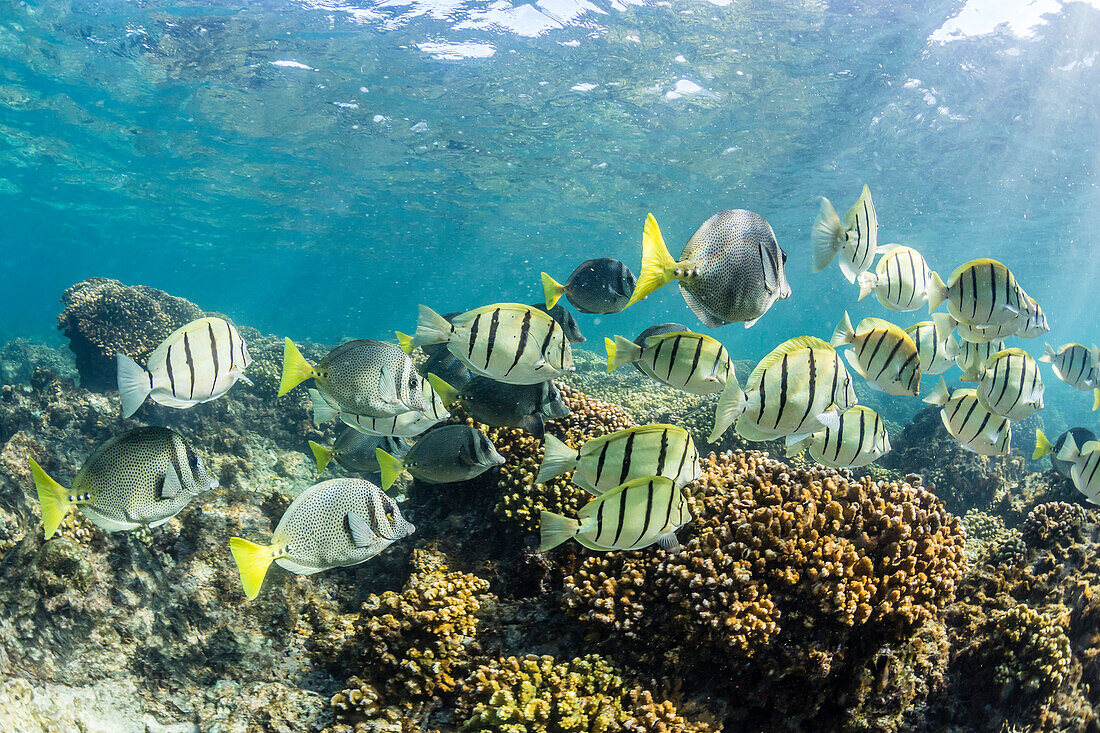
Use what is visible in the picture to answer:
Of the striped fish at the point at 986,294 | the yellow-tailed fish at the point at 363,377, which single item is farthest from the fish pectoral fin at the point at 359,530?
the striped fish at the point at 986,294

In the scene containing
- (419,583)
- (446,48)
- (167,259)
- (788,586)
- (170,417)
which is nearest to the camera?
(788,586)

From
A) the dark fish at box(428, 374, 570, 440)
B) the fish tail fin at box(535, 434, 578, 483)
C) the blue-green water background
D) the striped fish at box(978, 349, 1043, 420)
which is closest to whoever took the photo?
the fish tail fin at box(535, 434, 578, 483)

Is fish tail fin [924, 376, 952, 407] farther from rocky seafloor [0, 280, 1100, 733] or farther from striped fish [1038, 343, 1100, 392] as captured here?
striped fish [1038, 343, 1100, 392]

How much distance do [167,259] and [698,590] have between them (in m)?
81.2

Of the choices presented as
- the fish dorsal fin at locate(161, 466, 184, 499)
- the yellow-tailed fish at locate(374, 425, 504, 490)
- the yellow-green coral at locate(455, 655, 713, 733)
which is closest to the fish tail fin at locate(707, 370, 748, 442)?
the yellow-green coral at locate(455, 655, 713, 733)

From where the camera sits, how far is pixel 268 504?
510cm

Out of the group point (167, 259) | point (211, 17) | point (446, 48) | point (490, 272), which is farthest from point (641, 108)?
point (167, 259)

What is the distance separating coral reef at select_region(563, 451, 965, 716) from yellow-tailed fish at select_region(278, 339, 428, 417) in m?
1.88

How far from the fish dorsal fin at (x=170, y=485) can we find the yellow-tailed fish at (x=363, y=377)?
2.18 ft

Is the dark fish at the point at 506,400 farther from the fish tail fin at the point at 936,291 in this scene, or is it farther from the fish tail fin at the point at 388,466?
the fish tail fin at the point at 936,291

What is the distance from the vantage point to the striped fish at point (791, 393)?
260 cm

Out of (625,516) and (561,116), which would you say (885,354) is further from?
(561,116)

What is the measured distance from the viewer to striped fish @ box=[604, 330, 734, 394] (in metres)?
3.13

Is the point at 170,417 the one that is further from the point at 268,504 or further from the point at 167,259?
the point at 167,259
